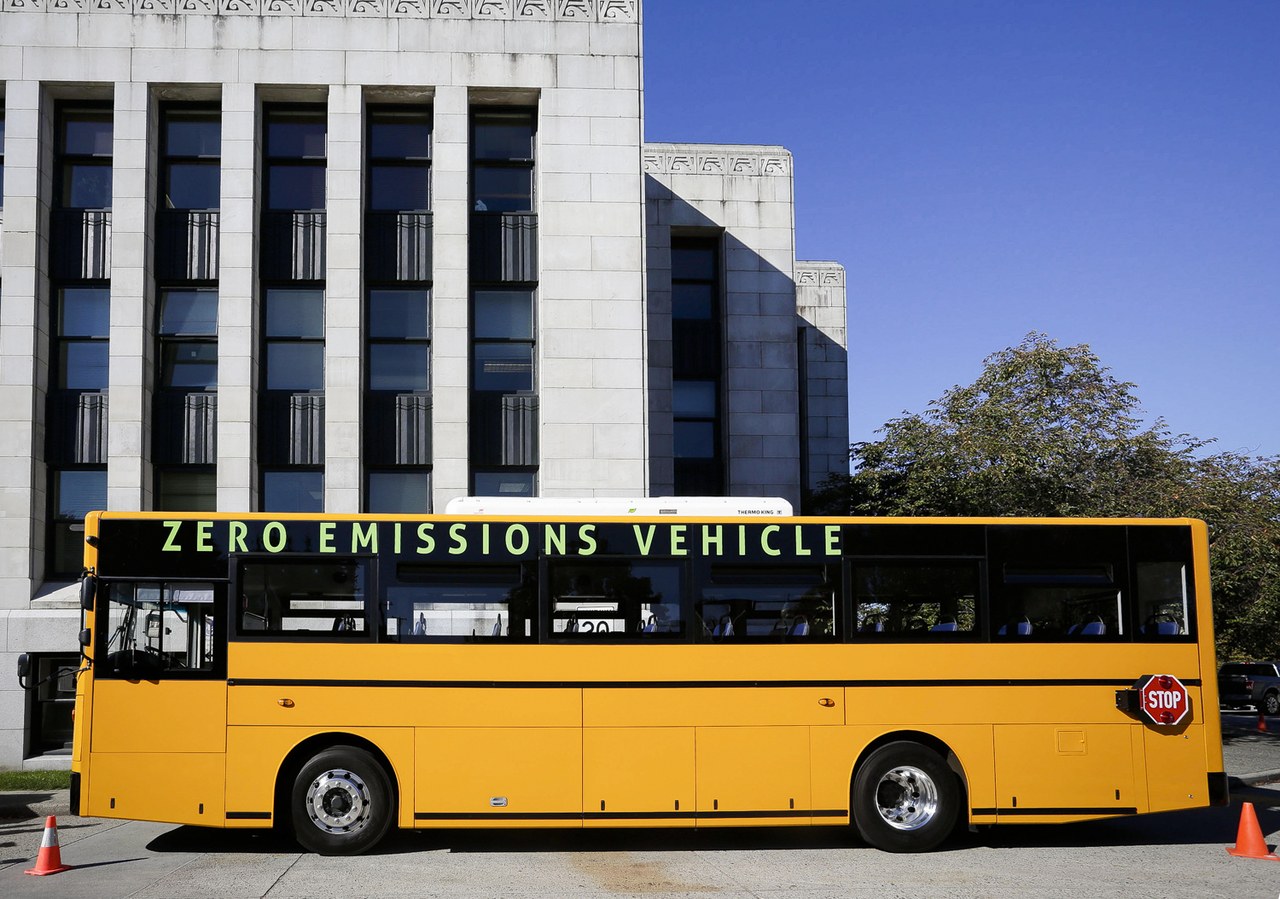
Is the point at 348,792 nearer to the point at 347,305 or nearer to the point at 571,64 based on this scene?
the point at 347,305

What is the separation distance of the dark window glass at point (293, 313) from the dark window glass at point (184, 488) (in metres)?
2.74

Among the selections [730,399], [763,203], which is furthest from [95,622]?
[763,203]

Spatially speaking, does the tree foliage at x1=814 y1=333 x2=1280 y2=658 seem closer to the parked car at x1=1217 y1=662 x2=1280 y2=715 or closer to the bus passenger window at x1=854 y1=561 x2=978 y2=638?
the bus passenger window at x1=854 y1=561 x2=978 y2=638

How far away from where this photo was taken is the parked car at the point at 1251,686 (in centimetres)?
3853

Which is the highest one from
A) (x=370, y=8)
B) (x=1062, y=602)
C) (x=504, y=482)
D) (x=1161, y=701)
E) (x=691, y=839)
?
(x=370, y=8)

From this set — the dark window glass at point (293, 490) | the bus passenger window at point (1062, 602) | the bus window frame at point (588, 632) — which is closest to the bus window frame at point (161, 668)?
the bus window frame at point (588, 632)

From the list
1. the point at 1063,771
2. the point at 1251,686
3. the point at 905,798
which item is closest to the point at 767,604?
the point at 905,798

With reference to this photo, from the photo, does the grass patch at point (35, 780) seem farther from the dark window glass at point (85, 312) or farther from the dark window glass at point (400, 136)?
the dark window glass at point (400, 136)

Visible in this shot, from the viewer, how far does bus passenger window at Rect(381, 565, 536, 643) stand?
37.7ft

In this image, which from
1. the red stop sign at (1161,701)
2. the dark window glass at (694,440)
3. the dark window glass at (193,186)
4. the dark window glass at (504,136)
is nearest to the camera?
the red stop sign at (1161,701)

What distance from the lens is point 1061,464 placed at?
20.7 m

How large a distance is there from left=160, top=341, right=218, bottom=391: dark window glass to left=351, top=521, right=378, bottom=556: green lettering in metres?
9.93

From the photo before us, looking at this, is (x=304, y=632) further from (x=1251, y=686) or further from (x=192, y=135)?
(x=1251, y=686)

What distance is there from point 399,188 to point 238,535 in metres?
11.0
